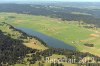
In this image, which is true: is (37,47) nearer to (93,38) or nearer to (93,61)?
(93,61)

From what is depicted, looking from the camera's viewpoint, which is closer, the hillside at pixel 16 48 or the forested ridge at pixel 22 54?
the forested ridge at pixel 22 54

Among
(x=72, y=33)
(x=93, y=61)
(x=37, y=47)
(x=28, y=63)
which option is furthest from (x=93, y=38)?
(x=28, y=63)

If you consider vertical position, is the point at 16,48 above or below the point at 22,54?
below

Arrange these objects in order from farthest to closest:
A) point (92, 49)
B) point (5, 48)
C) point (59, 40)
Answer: point (59, 40) < point (92, 49) < point (5, 48)

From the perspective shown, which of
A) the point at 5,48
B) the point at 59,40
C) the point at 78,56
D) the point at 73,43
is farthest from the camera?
the point at 59,40

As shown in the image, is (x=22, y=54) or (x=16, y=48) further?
(x=16, y=48)

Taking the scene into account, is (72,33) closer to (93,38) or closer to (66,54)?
(93,38)

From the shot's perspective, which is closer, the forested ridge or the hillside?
the forested ridge

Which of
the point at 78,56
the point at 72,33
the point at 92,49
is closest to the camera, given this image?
the point at 78,56

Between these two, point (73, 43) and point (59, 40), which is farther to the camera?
point (59, 40)
